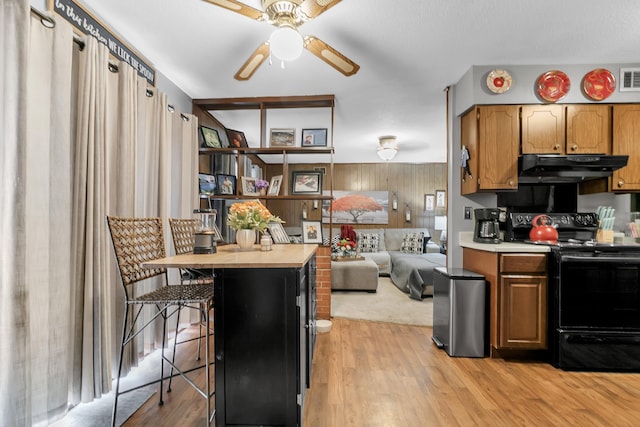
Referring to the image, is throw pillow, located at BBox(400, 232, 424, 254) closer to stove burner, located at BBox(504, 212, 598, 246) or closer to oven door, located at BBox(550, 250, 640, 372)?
stove burner, located at BBox(504, 212, 598, 246)

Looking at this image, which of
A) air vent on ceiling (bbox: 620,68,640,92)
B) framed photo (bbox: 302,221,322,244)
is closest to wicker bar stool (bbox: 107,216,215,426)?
framed photo (bbox: 302,221,322,244)

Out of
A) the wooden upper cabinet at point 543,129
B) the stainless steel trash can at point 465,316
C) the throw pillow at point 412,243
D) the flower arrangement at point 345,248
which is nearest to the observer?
the stainless steel trash can at point 465,316

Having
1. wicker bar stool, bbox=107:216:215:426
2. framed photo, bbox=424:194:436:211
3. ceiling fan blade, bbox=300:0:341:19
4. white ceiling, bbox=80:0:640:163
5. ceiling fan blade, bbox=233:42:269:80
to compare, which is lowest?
wicker bar stool, bbox=107:216:215:426

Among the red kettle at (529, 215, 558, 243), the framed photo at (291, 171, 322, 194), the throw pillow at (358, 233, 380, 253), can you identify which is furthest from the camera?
the throw pillow at (358, 233, 380, 253)

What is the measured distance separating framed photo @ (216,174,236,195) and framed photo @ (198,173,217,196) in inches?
2.5

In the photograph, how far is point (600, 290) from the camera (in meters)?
2.40

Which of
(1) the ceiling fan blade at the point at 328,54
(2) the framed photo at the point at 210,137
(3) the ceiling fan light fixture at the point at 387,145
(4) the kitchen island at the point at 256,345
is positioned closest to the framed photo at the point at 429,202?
(3) the ceiling fan light fixture at the point at 387,145

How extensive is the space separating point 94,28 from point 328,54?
5.14ft

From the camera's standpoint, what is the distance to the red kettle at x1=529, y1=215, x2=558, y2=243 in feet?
9.01

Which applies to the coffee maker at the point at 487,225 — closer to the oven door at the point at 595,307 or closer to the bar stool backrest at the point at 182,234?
the oven door at the point at 595,307

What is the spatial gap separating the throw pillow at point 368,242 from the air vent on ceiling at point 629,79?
4.60m

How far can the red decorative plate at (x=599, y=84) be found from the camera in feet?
9.26

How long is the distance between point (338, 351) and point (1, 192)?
7.99ft

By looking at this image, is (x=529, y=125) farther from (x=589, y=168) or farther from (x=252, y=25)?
(x=252, y=25)
